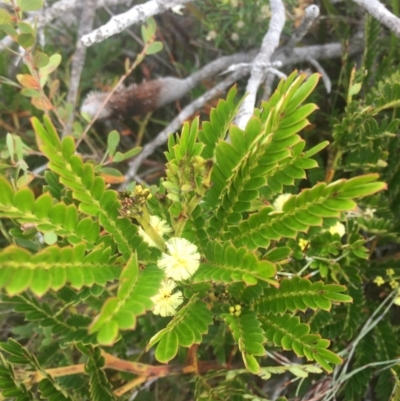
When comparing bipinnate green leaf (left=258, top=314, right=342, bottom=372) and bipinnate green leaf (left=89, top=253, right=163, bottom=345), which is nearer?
bipinnate green leaf (left=89, top=253, right=163, bottom=345)

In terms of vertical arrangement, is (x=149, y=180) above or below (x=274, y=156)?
below

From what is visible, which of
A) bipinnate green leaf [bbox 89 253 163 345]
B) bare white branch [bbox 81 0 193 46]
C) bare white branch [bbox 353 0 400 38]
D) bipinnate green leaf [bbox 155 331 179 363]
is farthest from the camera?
bare white branch [bbox 353 0 400 38]

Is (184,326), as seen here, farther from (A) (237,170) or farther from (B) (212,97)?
(B) (212,97)

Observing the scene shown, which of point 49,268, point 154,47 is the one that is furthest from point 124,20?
point 49,268

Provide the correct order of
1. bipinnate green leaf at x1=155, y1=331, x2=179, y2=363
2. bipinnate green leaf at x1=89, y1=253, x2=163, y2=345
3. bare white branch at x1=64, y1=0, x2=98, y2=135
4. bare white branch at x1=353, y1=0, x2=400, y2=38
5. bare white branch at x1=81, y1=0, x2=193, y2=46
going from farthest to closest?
bare white branch at x1=64, y1=0, x2=98, y2=135 → bare white branch at x1=353, y1=0, x2=400, y2=38 → bare white branch at x1=81, y1=0, x2=193, y2=46 → bipinnate green leaf at x1=155, y1=331, x2=179, y2=363 → bipinnate green leaf at x1=89, y1=253, x2=163, y2=345

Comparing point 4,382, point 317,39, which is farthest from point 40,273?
point 317,39

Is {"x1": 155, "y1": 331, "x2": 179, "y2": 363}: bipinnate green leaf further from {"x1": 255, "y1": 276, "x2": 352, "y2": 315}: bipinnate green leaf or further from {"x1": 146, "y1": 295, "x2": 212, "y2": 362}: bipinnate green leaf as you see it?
{"x1": 255, "y1": 276, "x2": 352, "y2": 315}: bipinnate green leaf

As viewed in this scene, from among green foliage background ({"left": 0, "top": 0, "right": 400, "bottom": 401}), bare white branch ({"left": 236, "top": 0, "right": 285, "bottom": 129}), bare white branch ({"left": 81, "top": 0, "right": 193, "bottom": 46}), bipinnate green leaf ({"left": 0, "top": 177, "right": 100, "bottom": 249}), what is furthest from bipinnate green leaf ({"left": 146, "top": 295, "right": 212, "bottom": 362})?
bare white branch ({"left": 81, "top": 0, "right": 193, "bottom": 46})

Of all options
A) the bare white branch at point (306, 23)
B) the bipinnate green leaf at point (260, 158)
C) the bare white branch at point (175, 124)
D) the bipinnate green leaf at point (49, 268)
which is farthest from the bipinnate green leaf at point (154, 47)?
the bipinnate green leaf at point (49, 268)
